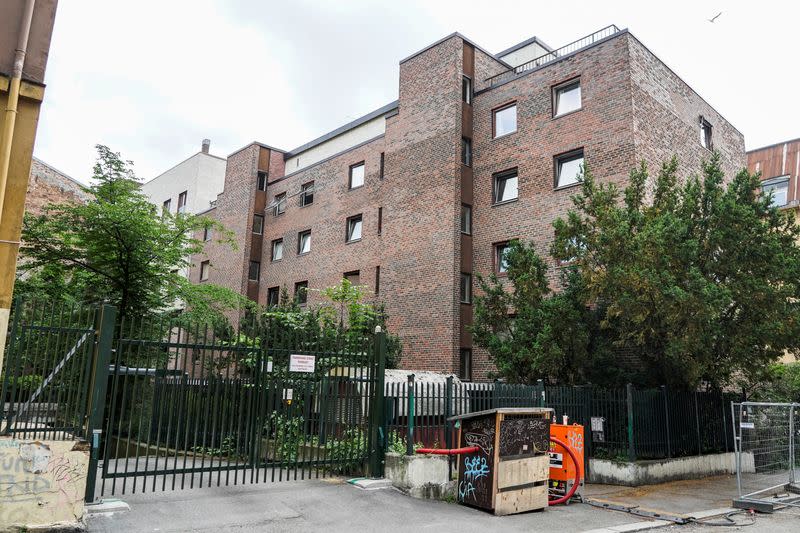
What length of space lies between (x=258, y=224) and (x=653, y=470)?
25.2m

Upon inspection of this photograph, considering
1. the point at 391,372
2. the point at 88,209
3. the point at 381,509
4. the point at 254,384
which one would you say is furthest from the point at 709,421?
the point at 88,209

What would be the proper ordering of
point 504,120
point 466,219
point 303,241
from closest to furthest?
point 466,219 < point 504,120 < point 303,241

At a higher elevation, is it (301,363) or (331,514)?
(301,363)

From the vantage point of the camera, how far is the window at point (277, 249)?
106ft

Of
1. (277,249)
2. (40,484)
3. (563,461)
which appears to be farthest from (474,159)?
(40,484)

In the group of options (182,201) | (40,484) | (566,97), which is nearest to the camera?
(40,484)

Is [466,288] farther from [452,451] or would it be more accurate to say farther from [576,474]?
[452,451]

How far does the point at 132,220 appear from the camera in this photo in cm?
1641

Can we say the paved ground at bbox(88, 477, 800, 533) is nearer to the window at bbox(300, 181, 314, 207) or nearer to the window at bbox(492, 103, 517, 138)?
the window at bbox(492, 103, 517, 138)

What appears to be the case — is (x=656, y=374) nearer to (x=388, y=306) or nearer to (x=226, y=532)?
(x=388, y=306)

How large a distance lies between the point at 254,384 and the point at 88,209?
31.8ft

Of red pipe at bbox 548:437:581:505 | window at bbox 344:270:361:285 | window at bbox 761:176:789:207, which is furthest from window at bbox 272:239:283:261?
window at bbox 761:176:789:207

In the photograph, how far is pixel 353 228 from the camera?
28.3 meters

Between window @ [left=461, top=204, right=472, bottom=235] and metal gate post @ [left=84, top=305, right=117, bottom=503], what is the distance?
1613 centimetres
